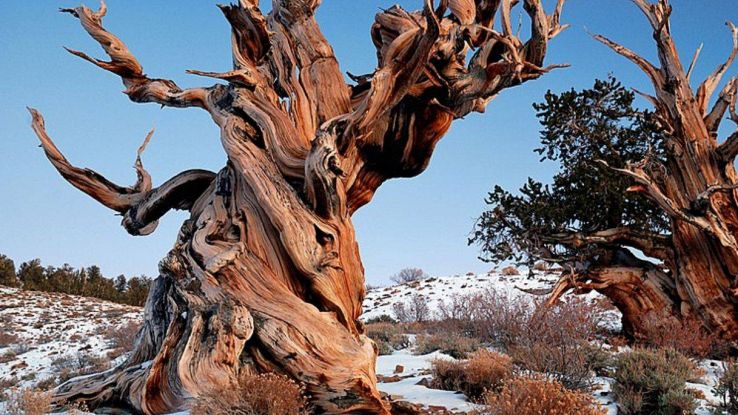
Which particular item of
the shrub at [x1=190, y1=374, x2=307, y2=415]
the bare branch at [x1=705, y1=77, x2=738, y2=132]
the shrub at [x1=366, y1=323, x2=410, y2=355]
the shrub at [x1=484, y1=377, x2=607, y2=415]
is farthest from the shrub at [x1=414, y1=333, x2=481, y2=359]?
the bare branch at [x1=705, y1=77, x2=738, y2=132]

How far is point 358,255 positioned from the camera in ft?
21.5

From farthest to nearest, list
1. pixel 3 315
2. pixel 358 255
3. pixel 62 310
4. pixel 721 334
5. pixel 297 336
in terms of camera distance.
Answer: pixel 62 310 → pixel 3 315 → pixel 721 334 → pixel 358 255 → pixel 297 336

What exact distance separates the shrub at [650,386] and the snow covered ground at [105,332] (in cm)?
18

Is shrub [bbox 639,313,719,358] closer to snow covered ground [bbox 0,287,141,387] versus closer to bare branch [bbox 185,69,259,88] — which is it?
bare branch [bbox 185,69,259,88]

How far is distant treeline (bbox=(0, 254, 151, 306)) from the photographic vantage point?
31781 mm

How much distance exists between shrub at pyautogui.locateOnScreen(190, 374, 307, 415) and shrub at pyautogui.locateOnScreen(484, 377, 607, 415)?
1645 mm

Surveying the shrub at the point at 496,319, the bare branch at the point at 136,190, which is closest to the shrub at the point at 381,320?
the shrub at the point at 496,319

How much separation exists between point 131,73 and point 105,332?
1233cm

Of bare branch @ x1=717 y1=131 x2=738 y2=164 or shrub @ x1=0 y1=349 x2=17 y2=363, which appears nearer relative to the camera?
bare branch @ x1=717 y1=131 x2=738 y2=164

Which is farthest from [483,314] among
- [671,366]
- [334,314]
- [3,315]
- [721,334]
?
[3,315]

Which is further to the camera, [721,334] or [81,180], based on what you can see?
[721,334]

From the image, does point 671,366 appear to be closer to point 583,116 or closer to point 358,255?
point 358,255

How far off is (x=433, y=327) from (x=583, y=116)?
669cm

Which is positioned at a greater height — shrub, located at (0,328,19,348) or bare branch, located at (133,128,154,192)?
bare branch, located at (133,128,154,192)
